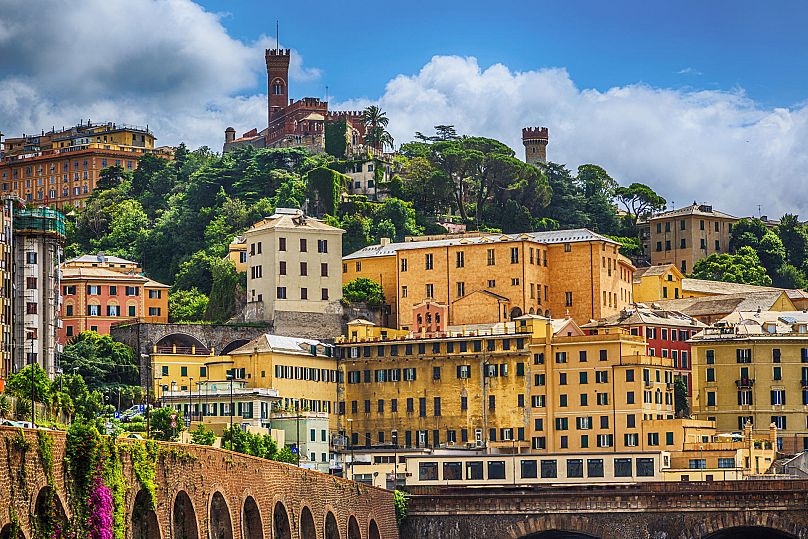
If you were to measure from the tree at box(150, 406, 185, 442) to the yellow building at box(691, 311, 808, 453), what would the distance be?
37.0m

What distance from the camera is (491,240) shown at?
5261 inches

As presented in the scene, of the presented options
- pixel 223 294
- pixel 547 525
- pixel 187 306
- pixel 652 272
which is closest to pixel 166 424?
pixel 547 525

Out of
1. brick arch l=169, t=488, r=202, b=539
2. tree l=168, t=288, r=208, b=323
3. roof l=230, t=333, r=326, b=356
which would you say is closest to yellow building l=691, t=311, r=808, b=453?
roof l=230, t=333, r=326, b=356

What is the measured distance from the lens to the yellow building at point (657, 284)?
14500cm

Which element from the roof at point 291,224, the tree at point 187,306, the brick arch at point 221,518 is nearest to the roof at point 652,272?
the roof at point 291,224

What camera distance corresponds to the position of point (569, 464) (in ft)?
351

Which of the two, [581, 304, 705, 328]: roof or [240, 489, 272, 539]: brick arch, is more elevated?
[581, 304, 705, 328]: roof

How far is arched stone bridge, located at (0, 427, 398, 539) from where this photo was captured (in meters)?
47.2

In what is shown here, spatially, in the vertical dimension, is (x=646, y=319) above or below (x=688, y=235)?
below

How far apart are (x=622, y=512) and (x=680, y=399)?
19941 mm

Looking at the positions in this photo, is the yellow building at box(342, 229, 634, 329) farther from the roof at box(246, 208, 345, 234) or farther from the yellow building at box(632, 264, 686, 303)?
the yellow building at box(632, 264, 686, 303)

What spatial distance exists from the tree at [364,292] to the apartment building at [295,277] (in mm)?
1289

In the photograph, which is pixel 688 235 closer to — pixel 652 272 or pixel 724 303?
pixel 652 272

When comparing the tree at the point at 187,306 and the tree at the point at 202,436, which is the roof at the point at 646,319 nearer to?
the tree at the point at 187,306
